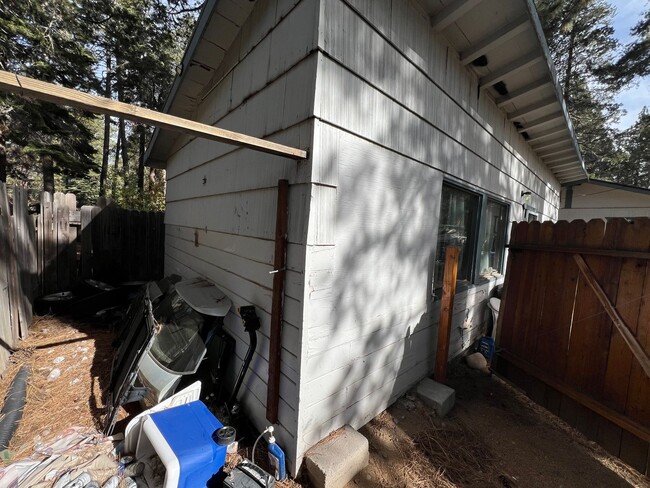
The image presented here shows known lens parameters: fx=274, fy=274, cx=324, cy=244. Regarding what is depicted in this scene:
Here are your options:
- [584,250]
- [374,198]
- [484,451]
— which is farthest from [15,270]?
[584,250]

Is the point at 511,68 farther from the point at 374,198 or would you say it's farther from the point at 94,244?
the point at 94,244

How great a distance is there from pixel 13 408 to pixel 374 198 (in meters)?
3.43

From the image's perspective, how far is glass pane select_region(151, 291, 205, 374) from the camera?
2178 mm

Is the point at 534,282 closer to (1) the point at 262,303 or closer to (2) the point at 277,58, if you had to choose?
(1) the point at 262,303

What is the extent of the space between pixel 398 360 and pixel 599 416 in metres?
1.66

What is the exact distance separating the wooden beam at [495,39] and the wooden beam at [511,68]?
393 millimetres

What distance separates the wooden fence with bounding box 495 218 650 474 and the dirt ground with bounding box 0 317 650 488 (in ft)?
0.68

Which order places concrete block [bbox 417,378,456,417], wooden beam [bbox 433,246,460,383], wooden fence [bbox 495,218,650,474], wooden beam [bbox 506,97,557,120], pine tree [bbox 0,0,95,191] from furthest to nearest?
pine tree [bbox 0,0,95,191] < wooden beam [bbox 506,97,557,120] < wooden beam [bbox 433,246,460,383] < concrete block [bbox 417,378,456,417] < wooden fence [bbox 495,218,650,474]

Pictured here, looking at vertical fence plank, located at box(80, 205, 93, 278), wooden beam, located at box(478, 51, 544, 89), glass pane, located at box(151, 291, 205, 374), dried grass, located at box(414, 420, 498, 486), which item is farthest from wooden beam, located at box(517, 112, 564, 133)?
vertical fence plank, located at box(80, 205, 93, 278)

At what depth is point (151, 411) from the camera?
1875mm

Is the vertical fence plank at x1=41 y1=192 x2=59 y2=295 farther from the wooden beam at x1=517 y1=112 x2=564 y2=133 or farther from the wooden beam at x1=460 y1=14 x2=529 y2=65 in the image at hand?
the wooden beam at x1=517 y1=112 x2=564 y2=133

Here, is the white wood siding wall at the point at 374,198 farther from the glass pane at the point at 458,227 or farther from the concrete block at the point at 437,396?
the glass pane at the point at 458,227

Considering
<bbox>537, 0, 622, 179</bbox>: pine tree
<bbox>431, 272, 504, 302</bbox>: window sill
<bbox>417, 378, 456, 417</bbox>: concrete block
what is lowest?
<bbox>417, 378, 456, 417</bbox>: concrete block

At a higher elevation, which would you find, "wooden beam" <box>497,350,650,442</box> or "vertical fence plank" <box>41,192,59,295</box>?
"vertical fence plank" <box>41,192,59,295</box>
